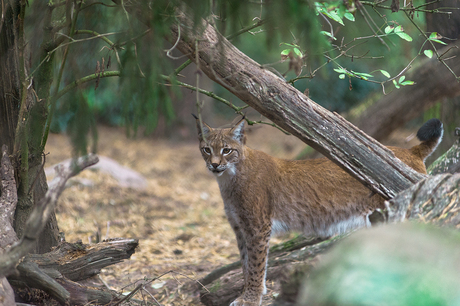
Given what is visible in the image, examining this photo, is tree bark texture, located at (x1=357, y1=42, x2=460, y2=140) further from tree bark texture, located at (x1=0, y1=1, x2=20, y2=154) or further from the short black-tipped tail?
tree bark texture, located at (x1=0, y1=1, x2=20, y2=154)

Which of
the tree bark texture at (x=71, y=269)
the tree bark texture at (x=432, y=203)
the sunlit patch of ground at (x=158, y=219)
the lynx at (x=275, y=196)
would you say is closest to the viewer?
the tree bark texture at (x=432, y=203)

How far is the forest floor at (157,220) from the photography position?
4719 millimetres

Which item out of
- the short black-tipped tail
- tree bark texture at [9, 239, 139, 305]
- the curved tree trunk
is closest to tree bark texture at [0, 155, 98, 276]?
tree bark texture at [9, 239, 139, 305]

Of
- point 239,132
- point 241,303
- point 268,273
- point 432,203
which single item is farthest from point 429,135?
point 241,303

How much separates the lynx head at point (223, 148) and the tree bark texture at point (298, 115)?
3.49ft

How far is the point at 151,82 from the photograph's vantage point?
221 cm

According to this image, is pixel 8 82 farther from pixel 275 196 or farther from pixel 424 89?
pixel 424 89

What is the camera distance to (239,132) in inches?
171

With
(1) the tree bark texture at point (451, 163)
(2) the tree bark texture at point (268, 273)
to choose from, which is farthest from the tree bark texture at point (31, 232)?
(1) the tree bark texture at point (451, 163)

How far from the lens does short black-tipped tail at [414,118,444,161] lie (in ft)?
13.0

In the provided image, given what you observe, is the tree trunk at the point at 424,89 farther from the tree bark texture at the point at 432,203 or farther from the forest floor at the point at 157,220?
the tree bark texture at the point at 432,203

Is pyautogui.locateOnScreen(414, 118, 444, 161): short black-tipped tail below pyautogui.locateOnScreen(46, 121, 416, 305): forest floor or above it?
above

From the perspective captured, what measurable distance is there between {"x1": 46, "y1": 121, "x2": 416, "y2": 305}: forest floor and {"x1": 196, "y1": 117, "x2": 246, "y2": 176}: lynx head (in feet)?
0.66

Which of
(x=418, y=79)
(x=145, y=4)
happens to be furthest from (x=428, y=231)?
(x=418, y=79)
